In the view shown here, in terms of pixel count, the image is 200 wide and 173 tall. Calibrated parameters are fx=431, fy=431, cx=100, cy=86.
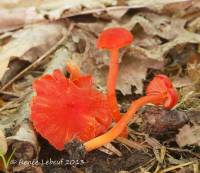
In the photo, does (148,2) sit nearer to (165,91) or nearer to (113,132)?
(165,91)

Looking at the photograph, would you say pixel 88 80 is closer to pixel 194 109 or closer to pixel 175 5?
pixel 194 109

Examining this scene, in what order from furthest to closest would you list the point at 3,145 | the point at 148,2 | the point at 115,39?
the point at 148,2, the point at 115,39, the point at 3,145

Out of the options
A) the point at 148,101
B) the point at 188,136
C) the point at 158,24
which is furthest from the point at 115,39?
the point at 158,24

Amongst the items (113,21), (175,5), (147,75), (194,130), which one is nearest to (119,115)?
(194,130)

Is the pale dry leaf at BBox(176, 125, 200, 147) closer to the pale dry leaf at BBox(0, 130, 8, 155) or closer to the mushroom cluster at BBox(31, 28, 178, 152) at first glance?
the mushroom cluster at BBox(31, 28, 178, 152)

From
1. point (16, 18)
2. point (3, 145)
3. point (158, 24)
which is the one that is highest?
point (3, 145)

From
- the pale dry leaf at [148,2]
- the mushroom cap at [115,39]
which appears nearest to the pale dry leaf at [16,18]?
the pale dry leaf at [148,2]
